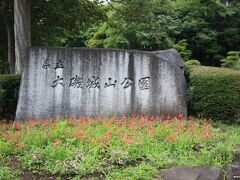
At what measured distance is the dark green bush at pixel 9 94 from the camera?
912cm

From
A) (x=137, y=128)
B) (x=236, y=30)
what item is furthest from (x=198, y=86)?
(x=236, y=30)

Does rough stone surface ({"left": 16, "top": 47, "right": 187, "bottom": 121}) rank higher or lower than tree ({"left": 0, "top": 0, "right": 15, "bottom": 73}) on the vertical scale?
lower

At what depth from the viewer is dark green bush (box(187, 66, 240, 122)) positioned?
27.3 ft

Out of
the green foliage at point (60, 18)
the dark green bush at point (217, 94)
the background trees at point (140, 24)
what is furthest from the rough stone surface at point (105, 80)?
the green foliage at point (60, 18)

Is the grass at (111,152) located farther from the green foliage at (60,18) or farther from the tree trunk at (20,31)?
the green foliage at (60,18)

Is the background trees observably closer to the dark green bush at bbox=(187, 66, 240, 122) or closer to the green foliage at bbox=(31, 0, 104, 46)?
the green foliage at bbox=(31, 0, 104, 46)

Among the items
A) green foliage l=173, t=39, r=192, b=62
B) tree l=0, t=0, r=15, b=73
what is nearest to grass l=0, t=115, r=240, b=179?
tree l=0, t=0, r=15, b=73

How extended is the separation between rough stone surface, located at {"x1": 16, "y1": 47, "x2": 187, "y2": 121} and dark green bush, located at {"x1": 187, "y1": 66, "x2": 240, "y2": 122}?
48 cm

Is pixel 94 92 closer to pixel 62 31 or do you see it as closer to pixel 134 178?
pixel 134 178

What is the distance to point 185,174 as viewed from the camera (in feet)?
14.7

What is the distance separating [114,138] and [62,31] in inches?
481

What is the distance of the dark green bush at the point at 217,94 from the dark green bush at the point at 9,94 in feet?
17.3

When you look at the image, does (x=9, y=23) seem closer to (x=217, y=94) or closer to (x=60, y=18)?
(x=60, y=18)

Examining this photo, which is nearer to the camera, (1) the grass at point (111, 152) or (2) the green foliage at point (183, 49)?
(1) the grass at point (111, 152)
